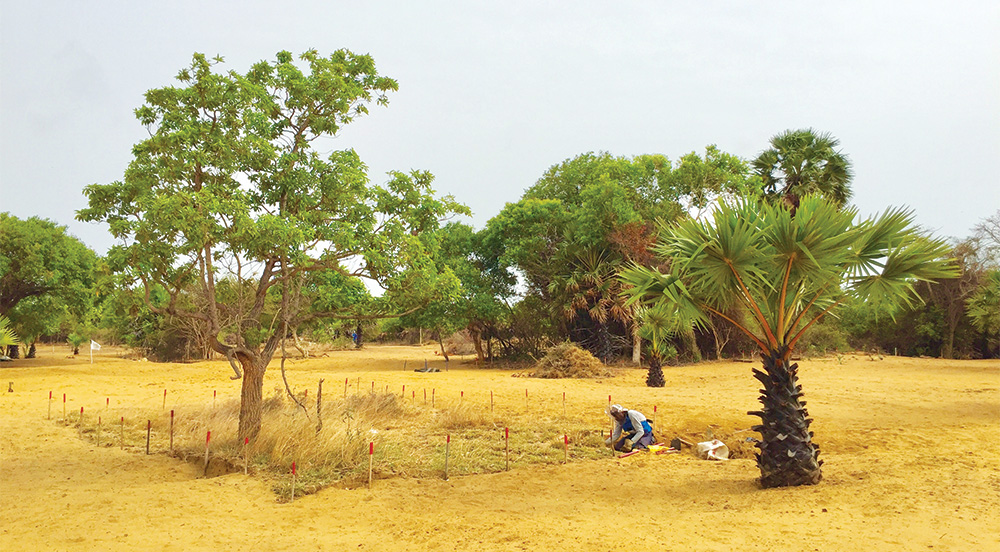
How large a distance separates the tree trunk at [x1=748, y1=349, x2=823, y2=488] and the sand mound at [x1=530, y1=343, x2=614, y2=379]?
1419cm

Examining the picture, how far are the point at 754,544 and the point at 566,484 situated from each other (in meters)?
2.78

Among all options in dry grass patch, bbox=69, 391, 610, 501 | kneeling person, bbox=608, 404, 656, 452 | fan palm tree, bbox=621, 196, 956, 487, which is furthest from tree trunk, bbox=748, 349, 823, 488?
dry grass patch, bbox=69, 391, 610, 501

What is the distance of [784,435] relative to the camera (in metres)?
7.39

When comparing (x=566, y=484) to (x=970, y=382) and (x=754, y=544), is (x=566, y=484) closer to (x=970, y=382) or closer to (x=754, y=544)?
(x=754, y=544)

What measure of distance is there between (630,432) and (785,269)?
4.07m

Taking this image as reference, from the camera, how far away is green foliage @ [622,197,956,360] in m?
6.94

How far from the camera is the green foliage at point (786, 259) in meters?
6.94

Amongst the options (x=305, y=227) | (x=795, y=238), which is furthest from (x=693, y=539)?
(x=305, y=227)

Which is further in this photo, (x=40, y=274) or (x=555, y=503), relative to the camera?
(x=40, y=274)

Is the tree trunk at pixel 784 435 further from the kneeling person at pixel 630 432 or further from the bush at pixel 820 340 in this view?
the bush at pixel 820 340

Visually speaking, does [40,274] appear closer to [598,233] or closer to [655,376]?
[598,233]

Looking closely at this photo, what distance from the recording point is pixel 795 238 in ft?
22.8

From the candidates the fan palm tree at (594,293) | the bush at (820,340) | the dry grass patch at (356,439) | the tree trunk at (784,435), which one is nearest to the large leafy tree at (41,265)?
the dry grass patch at (356,439)

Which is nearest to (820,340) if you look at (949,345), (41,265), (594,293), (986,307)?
(986,307)
